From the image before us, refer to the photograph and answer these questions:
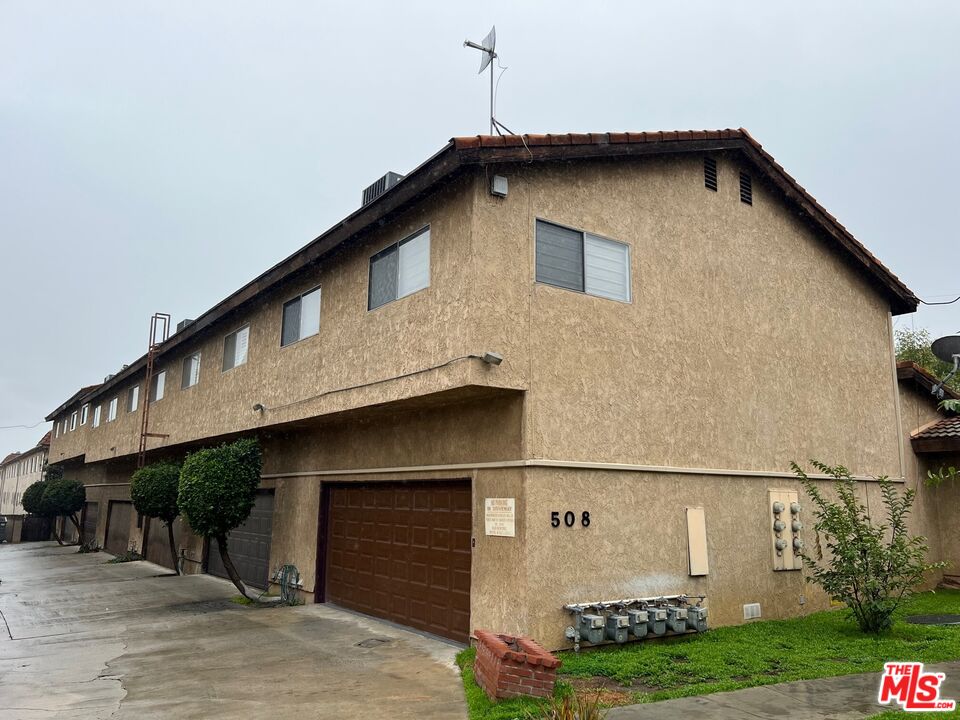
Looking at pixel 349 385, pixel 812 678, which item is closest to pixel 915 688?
pixel 812 678

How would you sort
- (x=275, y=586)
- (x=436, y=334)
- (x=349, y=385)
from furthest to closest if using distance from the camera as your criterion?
1. (x=275, y=586)
2. (x=349, y=385)
3. (x=436, y=334)

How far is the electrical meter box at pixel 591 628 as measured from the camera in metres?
8.56

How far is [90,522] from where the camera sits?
32.8 meters

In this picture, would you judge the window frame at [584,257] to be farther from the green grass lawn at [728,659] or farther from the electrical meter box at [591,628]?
the green grass lawn at [728,659]

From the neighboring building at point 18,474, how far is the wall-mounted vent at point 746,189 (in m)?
46.5

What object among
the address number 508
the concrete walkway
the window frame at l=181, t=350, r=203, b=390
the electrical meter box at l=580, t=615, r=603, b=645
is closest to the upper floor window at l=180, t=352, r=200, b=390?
the window frame at l=181, t=350, r=203, b=390

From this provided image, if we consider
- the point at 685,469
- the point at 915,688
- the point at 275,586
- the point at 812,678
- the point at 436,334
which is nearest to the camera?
the point at 915,688

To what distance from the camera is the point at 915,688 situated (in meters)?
6.82

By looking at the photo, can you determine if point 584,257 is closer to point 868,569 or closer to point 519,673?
point 519,673

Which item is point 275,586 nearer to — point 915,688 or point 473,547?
point 473,547

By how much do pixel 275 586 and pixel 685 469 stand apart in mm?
8756

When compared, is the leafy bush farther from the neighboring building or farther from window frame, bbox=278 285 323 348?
the neighboring building

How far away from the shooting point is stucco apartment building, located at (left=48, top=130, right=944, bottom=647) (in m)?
8.96

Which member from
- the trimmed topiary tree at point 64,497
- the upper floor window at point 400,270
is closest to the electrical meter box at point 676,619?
the upper floor window at point 400,270
